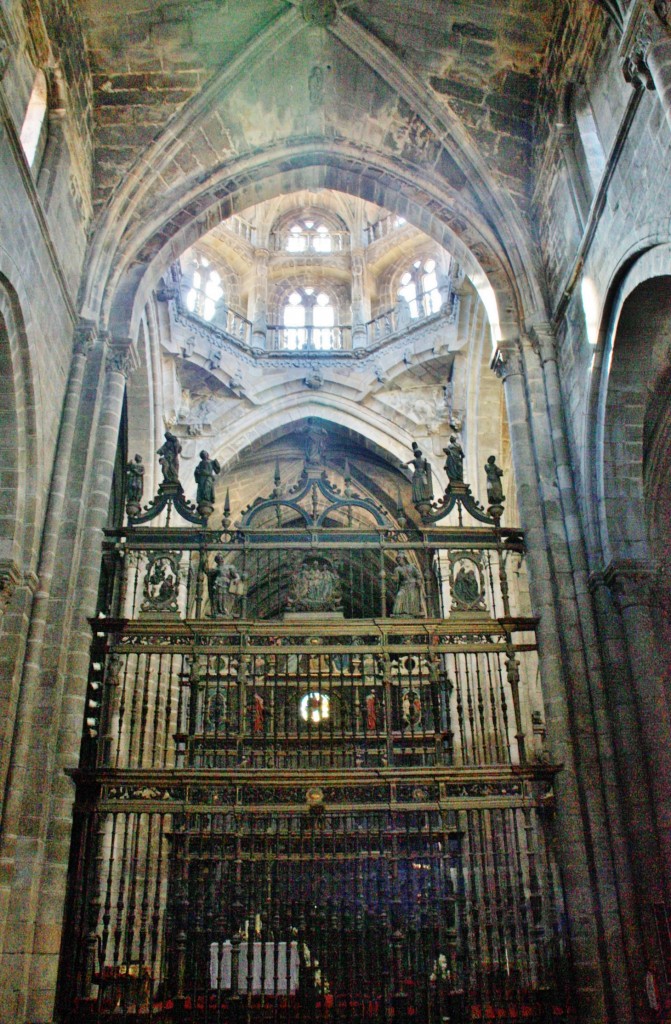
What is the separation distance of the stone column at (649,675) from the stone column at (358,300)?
1080cm

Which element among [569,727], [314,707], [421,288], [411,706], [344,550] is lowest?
[569,727]

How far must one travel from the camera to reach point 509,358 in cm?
Result: 1004

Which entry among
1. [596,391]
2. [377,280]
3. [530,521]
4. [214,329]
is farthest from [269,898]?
[377,280]

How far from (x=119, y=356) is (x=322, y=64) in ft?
16.0

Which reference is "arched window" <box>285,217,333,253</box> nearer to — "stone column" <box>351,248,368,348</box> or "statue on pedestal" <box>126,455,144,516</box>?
"stone column" <box>351,248,368,348</box>

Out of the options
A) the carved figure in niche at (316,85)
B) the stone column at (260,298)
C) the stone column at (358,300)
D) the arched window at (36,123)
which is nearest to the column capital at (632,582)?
the arched window at (36,123)

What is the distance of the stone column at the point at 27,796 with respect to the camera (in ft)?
22.5

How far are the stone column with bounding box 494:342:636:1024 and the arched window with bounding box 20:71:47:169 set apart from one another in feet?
18.0

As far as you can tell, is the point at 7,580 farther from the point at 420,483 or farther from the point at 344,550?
the point at 420,483

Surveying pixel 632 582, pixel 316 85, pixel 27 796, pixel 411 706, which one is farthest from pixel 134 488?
pixel 316 85

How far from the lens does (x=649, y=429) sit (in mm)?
9031

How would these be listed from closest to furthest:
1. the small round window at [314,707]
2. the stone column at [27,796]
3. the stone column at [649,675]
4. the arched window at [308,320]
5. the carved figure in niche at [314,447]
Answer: the stone column at [27,796]
the stone column at [649,675]
the small round window at [314,707]
the carved figure in niche at [314,447]
the arched window at [308,320]

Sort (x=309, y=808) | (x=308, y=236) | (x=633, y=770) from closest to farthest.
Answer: (x=633, y=770) → (x=309, y=808) → (x=308, y=236)

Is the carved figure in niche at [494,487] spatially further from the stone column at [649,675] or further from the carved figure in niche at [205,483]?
the carved figure in niche at [205,483]
